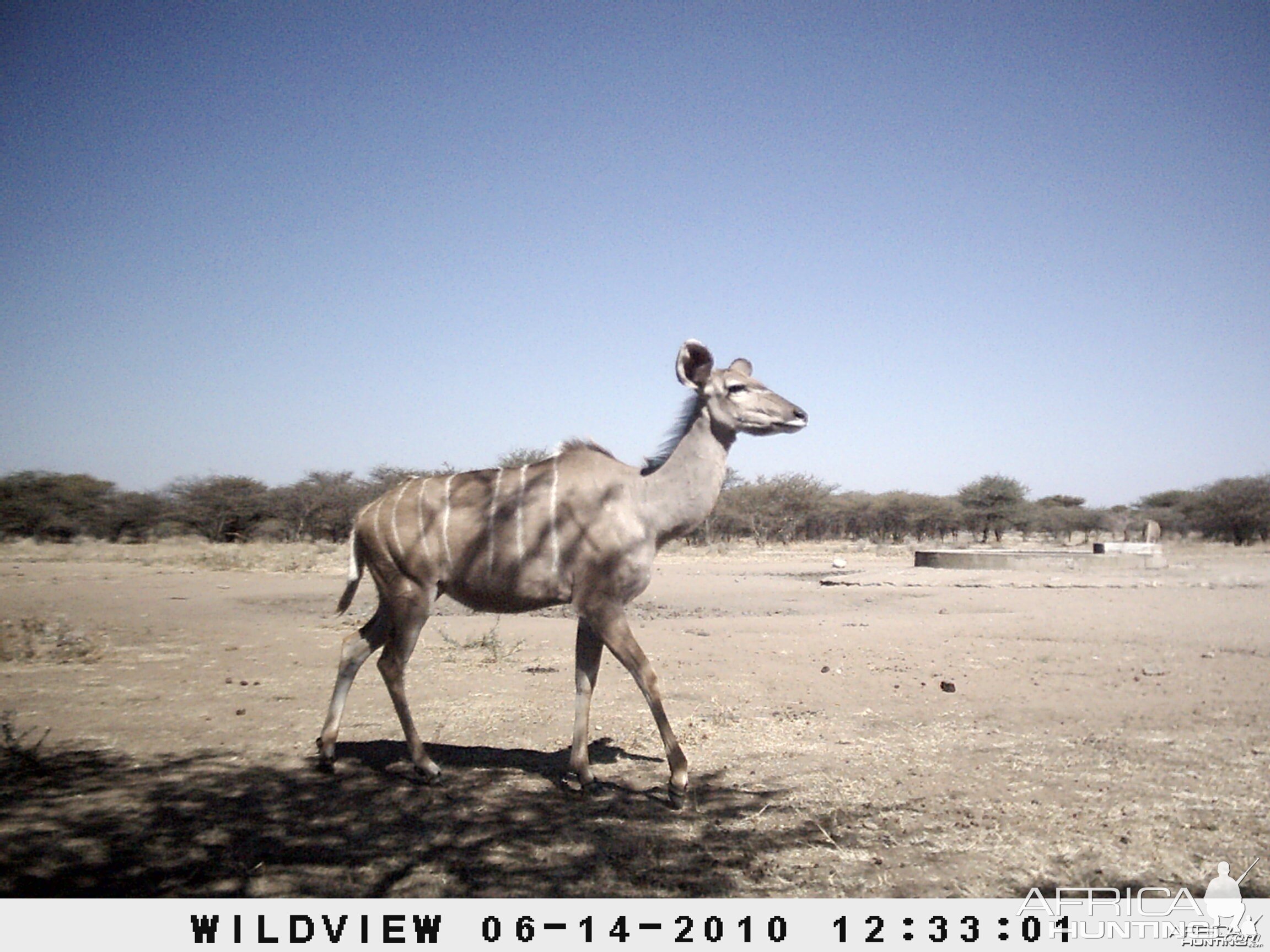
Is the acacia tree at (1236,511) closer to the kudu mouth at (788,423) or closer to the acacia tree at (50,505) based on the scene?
the kudu mouth at (788,423)

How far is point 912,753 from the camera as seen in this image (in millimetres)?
6402

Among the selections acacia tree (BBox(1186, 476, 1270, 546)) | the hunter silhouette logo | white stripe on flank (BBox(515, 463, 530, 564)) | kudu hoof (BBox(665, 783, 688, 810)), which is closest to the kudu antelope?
white stripe on flank (BBox(515, 463, 530, 564))

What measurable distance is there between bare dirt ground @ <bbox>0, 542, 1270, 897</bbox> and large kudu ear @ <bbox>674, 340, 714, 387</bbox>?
9.37 feet

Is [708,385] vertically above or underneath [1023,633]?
above

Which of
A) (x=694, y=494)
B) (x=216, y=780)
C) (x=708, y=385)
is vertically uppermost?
(x=708, y=385)

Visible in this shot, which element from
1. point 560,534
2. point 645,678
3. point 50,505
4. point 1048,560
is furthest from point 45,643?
point 1048,560

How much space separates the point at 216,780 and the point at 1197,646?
509 inches

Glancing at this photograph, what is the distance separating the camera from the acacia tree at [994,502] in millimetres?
68688

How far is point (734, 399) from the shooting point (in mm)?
5965

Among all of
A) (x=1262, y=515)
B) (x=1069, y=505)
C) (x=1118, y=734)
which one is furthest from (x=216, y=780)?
(x=1069, y=505)

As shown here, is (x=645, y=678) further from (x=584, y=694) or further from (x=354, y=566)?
(x=354, y=566)
